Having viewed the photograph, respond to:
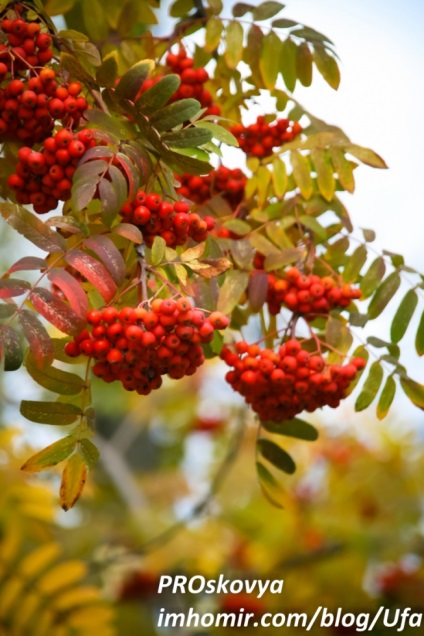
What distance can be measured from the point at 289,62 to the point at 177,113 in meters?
0.62

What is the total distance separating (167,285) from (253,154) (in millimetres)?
632

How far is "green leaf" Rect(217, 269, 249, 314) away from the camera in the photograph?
1.58 meters

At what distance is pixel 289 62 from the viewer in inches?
75.0

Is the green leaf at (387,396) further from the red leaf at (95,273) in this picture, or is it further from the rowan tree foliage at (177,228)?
the red leaf at (95,273)

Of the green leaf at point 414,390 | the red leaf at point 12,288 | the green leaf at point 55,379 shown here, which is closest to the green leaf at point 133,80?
the red leaf at point 12,288

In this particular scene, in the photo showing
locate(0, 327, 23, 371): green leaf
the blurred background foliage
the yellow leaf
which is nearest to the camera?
locate(0, 327, 23, 371): green leaf

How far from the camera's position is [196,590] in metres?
3.82

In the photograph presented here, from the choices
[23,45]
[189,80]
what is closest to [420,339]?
[189,80]

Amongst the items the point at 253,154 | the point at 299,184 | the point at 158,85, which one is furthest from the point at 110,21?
the point at 158,85

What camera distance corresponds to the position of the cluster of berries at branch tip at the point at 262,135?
1921 mm

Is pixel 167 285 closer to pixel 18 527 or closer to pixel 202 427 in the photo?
pixel 18 527

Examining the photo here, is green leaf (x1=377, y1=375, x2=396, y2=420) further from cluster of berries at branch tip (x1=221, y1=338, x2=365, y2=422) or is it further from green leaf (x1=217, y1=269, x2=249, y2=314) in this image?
green leaf (x1=217, y1=269, x2=249, y2=314)

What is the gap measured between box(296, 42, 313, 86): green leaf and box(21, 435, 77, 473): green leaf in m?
1.01

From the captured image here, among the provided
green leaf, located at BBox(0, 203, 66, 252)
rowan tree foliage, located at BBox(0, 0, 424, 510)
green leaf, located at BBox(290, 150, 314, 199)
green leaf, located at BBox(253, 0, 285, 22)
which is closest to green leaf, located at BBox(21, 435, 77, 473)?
rowan tree foliage, located at BBox(0, 0, 424, 510)
